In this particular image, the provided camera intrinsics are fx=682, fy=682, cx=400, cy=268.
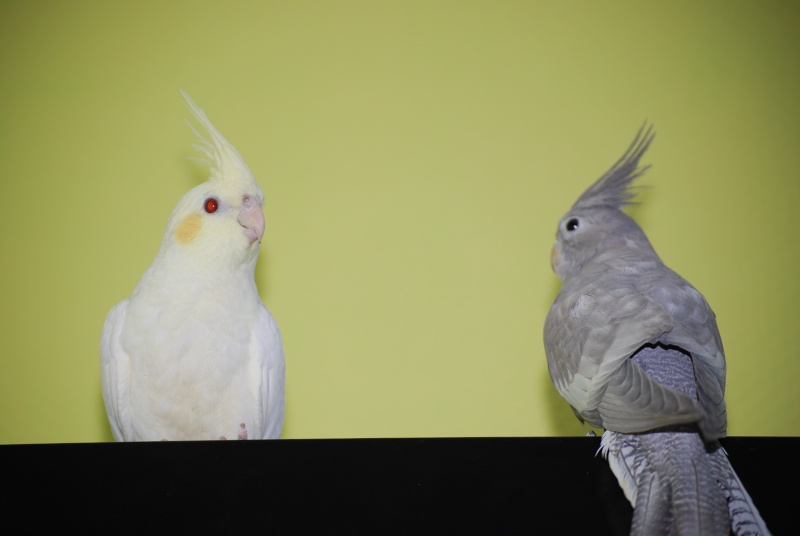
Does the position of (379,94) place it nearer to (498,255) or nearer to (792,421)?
(498,255)

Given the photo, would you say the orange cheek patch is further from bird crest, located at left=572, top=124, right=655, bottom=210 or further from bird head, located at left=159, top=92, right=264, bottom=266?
bird crest, located at left=572, top=124, right=655, bottom=210

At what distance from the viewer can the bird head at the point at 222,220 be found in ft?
4.88

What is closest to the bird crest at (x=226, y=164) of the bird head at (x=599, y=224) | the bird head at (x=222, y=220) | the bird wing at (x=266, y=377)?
the bird head at (x=222, y=220)

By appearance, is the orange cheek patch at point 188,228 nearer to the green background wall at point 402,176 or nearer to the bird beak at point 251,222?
the bird beak at point 251,222

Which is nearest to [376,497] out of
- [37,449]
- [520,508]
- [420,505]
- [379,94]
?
[420,505]

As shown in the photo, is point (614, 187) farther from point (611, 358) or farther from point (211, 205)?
point (211, 205)

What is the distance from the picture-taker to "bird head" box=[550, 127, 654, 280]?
63.3 inches

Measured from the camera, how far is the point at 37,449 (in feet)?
3.68

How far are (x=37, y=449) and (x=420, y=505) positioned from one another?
0.64 metres

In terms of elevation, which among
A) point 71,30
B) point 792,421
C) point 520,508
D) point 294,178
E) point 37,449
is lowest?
point 792,421

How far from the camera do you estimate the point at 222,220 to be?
151 cm

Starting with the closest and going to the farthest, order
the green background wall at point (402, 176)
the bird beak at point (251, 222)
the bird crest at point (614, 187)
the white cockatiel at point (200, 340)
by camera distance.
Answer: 1. the white cockatiel at point (200, 340)
2. the bird beak at point (251, 222)
3. the bird crest at point (614, 187)
4. the green background wall at point (402, 176)

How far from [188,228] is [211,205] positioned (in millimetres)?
71

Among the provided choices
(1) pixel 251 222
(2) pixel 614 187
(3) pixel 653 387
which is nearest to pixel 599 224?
(2) pixel 614 187
